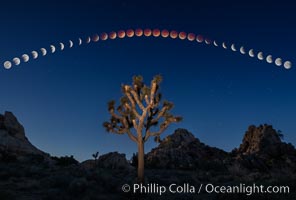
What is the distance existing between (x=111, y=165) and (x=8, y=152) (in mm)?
10838

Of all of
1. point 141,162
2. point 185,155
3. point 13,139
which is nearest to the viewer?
point 141,162

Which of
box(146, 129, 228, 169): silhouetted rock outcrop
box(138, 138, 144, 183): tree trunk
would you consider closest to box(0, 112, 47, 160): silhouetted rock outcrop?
box(146, 129, 228, 169): silhouetted rock outcrop

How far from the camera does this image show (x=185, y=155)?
39438 millimetres

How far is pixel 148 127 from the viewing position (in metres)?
14.2

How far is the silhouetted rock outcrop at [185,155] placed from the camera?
117 feet

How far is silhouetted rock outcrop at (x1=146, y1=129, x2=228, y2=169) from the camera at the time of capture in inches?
1407

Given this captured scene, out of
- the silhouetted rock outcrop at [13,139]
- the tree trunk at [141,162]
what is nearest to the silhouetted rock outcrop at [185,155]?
the silhouetted rock outcrop at [13,139]

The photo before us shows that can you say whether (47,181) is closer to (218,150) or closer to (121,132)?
(121,132)

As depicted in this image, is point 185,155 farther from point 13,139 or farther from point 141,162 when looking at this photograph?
point 141,162

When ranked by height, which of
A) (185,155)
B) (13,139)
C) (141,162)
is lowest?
(141,162)

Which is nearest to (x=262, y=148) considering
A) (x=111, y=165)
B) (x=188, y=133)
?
(x=188, y=133)

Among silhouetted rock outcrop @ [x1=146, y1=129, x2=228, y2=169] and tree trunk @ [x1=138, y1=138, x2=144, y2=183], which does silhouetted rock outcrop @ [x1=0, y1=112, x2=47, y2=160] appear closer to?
silhouetted rock outcrop @ [x1=146, y1=129, x2=228, y2=169]

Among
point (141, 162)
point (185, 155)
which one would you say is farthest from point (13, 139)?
point (141, 162)

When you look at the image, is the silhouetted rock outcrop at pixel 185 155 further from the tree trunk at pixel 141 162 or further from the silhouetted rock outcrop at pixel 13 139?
the tree trunk at pixel 141 162
